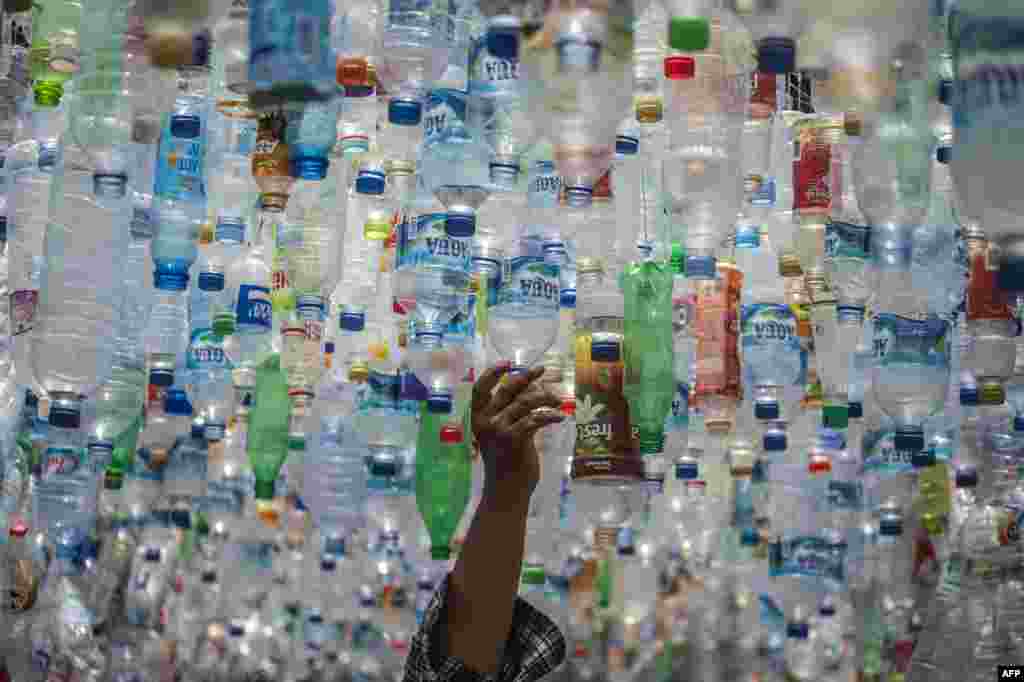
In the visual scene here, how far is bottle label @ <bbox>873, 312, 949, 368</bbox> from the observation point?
4.08m

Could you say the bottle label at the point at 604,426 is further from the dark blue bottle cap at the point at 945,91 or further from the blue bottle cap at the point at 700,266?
the dark blue bottle cap at the point at 945,91

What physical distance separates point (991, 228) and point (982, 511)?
3223 millimetres

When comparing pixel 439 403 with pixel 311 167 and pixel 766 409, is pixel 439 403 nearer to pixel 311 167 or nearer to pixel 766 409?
pixel 311 167

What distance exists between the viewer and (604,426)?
147 inches

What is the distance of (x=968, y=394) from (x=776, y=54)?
2280 millimetres

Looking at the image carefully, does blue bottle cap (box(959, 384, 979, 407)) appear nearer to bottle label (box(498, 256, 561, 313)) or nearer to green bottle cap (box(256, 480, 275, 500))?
bottle label (box(498, 256, 561, 313))

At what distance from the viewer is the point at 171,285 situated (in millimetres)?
4102

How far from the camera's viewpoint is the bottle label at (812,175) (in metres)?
3.90

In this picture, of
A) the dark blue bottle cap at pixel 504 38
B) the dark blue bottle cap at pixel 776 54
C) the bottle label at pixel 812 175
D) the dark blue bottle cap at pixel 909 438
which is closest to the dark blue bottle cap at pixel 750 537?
the dark blue bottle cap at pixel 909 438

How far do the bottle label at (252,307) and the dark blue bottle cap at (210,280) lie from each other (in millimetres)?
65

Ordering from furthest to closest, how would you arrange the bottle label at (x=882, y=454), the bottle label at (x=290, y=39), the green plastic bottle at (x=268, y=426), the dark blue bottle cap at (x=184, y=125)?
the bottle label at (x=882, y=454) < the green plastic bottle at (x=268, y=426) < the dark blue bottle cap at (x=184, y=125) < the bottle label at (x=290, y=39)

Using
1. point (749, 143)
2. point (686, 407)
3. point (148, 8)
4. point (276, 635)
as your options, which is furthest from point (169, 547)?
point (148, 8)

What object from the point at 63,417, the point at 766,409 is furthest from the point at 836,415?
the point at 63,417

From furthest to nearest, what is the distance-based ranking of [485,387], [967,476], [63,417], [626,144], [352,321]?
[967,476], [352,321], [626,144], [63,417], [485,387]
